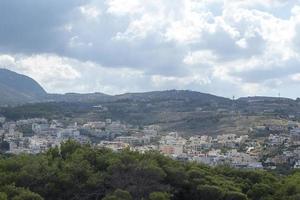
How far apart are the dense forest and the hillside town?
39.6m

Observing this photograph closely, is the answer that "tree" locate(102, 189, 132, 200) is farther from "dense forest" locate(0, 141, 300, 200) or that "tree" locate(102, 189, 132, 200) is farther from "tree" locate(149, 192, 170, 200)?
"tree" locate(149, 192, 170, 200)

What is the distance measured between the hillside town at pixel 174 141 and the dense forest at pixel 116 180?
39563 millimetres

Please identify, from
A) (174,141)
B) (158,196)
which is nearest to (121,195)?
(158,196)

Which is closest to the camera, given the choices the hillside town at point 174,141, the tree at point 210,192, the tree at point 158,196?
the tree at point 158,196

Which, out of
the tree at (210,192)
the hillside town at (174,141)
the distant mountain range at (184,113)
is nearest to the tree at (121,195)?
the tree at (210,192)

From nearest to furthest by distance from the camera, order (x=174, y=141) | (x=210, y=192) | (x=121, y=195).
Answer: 1. (x=121, y=195)
2. (x=210, y=192)
3. (x=174, y=141)

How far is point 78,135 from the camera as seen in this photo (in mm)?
112250

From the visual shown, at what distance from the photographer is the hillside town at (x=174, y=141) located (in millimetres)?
75688

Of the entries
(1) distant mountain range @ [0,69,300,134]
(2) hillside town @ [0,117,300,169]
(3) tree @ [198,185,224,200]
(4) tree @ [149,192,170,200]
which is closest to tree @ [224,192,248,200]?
(3) tree @ [198,185,224,200]

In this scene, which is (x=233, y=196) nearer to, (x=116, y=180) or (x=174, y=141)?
(x=116, y=180)

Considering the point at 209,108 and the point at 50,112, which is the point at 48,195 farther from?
the point at 209,108

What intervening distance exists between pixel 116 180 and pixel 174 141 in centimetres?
8040

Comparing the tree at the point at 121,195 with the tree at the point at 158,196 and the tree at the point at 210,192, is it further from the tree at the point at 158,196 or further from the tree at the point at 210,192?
the tree at the point at 210,192

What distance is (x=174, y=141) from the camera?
342 ft
